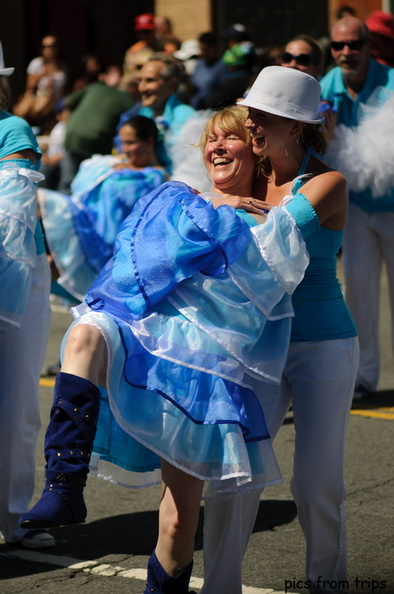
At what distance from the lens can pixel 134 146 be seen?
744 centimetres

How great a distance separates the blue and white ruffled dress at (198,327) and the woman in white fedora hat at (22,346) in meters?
1.11

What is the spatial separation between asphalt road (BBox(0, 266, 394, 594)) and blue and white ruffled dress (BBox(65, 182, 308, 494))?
3.25ft

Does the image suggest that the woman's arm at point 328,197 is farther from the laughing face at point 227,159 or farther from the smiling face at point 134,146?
the smiling face at point 134,146

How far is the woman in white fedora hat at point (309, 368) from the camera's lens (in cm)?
377

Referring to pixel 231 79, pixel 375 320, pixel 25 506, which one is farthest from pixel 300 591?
pixel 231 79

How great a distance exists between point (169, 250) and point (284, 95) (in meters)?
0.74

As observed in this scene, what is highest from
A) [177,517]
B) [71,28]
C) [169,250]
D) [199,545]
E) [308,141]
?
[308,141]

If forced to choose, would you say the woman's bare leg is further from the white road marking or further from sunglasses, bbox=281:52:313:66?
sunglasses, bbox=281:52:313:66

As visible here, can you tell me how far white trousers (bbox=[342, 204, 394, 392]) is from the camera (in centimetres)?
710

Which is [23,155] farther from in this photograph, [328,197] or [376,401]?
[376,401]

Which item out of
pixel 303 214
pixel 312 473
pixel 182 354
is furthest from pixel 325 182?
pixel 312 473

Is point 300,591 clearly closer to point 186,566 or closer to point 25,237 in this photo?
point 186,566

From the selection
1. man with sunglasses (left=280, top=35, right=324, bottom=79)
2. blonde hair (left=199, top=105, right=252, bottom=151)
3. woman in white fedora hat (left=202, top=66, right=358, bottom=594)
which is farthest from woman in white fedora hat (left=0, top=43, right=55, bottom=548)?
man with sunglasses (left=280, top=35, right=324, bottom=79)

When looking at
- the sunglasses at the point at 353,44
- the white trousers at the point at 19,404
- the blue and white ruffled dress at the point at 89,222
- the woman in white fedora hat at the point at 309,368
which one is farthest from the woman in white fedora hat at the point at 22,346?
the sunglasses at the point at 353,44
